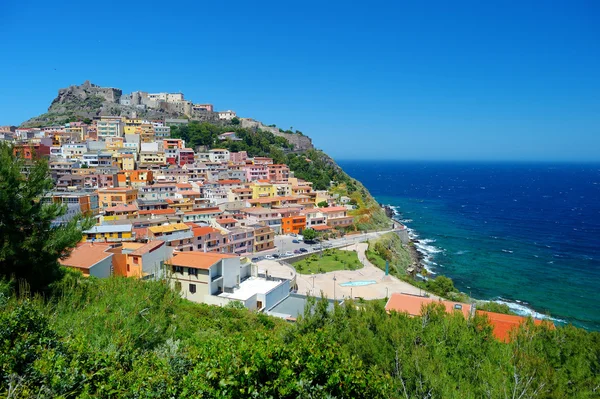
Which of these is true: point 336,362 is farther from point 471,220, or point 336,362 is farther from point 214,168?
point 471,220

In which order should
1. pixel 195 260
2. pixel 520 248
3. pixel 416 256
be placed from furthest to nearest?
pixel 520 248, pixel 416 256, pixel 195 260

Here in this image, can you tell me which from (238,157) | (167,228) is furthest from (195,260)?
(238,157)

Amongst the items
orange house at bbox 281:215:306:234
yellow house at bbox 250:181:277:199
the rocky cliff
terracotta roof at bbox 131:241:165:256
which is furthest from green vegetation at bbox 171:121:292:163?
terracotta roof at bbox 131:241:165:256

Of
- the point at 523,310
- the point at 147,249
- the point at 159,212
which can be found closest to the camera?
the point at 147,249

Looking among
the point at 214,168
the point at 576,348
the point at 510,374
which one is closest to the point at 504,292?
the point at 576,348

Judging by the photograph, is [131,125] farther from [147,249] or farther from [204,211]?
[147,249]

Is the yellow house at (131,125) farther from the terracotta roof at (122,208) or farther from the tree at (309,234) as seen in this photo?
the tree at (309,234)
